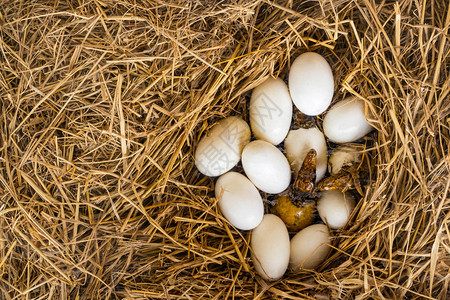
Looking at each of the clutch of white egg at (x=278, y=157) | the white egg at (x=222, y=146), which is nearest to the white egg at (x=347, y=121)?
the clutch of white egg at (x=278, y=157)

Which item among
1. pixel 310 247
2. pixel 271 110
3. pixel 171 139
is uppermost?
pixel 271 110

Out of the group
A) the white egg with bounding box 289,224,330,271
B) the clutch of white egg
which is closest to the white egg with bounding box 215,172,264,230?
the clutch of white egg

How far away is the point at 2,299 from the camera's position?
1.01m

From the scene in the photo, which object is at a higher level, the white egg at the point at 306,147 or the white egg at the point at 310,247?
the white egg at the point at 306,147

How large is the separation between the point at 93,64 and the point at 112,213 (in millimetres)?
392

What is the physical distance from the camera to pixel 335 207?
1047mm

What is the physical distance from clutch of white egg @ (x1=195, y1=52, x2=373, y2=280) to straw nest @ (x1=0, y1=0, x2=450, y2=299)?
37 mm

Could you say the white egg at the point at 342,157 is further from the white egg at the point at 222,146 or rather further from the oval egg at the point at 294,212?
the white egg at the point at 222,146

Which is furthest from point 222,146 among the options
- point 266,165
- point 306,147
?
point 306,147

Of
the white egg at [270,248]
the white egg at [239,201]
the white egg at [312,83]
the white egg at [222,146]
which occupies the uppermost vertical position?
the white egg at [312,83]

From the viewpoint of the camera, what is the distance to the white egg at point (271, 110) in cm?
104

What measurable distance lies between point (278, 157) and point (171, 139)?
0.29 m

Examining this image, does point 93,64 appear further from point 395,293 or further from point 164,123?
point 395,293

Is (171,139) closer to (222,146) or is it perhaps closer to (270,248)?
(222,146)
